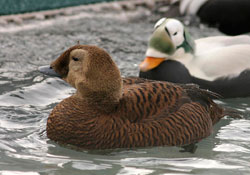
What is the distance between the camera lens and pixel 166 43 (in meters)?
6.19

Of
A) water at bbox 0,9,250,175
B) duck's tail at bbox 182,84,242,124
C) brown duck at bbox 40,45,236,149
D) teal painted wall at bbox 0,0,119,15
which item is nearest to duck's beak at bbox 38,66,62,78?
brown duck at bbox 40,45,236,149

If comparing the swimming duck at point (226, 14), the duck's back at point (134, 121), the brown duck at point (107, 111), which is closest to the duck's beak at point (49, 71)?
the brown duck at point (107, 111)

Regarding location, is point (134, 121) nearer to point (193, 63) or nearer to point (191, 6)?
point (193, 63)

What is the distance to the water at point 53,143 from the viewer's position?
13.7 ft

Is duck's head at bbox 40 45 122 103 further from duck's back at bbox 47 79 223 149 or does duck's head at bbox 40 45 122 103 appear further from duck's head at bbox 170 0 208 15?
duck's head at bbox 170 0 208 15

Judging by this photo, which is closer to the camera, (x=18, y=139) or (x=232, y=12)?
(x=18, y=139)

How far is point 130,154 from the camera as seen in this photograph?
4.41m

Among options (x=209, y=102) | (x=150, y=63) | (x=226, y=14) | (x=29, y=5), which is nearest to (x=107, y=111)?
(x=209, y=102)

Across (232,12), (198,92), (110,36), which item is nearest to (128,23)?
(110,36)

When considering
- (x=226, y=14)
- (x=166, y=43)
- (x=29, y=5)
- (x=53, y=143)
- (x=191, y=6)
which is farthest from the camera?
(x=191, y=6)

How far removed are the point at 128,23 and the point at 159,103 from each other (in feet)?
14.9

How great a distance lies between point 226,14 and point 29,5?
2.91 metres

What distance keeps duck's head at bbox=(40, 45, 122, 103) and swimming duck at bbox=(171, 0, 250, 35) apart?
16.3ft

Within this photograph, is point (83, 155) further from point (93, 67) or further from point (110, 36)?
point (110, 36)
